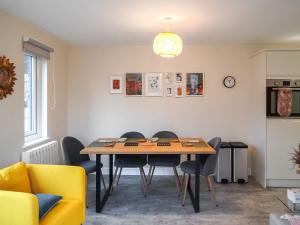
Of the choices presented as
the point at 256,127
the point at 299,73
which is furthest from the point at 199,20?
the point at 256,127

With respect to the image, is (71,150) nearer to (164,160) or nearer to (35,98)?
(35,98)

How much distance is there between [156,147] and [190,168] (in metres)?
0.56

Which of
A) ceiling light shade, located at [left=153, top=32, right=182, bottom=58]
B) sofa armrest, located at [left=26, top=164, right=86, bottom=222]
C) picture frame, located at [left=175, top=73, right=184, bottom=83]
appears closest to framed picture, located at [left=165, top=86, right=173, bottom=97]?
picture frame, located at [left=175, top=73, right=184, bottom=83]

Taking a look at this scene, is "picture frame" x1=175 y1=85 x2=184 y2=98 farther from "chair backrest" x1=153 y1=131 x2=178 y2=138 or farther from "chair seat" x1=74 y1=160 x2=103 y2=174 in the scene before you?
"chair seat" x1=74 y1=160 x2=103 y2=174

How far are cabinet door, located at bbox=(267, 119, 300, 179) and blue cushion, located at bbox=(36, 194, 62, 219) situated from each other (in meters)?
3.15

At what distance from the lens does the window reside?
399 cm

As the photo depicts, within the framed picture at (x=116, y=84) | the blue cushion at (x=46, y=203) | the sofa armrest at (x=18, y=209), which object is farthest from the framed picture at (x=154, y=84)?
the sofa armrest at (x=18, y=209)

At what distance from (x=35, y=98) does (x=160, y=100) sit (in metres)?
2.04

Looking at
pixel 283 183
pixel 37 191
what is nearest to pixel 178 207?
pixel 37 191

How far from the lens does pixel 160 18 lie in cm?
336

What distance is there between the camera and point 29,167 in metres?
2.74

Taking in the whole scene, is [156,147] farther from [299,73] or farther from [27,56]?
[299,73]

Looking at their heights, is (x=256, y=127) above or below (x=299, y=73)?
below

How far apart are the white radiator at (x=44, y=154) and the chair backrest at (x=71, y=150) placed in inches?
13.1
